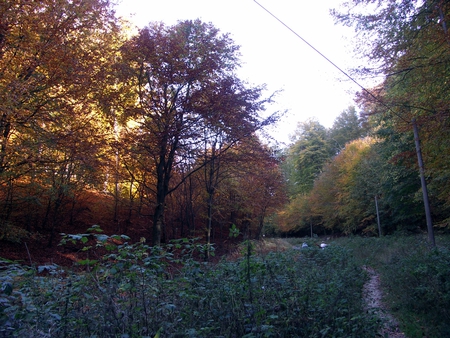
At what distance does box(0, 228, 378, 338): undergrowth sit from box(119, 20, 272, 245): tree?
23.8ft

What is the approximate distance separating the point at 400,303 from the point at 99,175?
34.5ft

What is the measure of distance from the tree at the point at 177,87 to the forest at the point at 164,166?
51mm

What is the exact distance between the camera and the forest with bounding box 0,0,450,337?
3475mm

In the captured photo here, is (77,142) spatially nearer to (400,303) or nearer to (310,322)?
(310,322)

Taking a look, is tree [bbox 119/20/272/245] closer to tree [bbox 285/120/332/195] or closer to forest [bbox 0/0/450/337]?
forest [bbox 0/0/450/337]

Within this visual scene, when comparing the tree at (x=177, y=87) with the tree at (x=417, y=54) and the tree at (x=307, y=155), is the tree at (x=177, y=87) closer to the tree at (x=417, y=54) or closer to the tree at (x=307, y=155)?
the tree at (x=417, y=54)

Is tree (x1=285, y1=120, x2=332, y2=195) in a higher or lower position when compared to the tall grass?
higher

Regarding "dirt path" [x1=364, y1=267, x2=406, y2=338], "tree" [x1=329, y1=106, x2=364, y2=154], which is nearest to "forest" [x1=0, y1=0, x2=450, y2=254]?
"dirt path" [x1=364, y1=267, x2=406, y2=338]

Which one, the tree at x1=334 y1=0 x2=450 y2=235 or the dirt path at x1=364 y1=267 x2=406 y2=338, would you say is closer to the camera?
the dirt path at x1=364 y1=267 x2=406 y2=338

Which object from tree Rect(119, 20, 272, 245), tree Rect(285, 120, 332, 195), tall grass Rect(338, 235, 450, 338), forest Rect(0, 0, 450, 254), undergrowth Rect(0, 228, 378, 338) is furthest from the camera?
tree Rect(285, 120, 332, 195)

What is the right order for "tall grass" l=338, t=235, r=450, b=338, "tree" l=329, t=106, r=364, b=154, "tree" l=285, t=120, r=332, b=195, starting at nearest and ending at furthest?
"tall grass" l=338, t=235, r=450, b=338 < "tree" l=285, t=120, r=332, b=195 < "tree" l=329, t=106, r=364, b=154

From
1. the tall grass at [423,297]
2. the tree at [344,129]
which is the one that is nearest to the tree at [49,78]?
the tall grass at [423,297]

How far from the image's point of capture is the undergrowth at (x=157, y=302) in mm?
3000

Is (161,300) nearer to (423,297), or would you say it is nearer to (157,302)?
(157,302)
